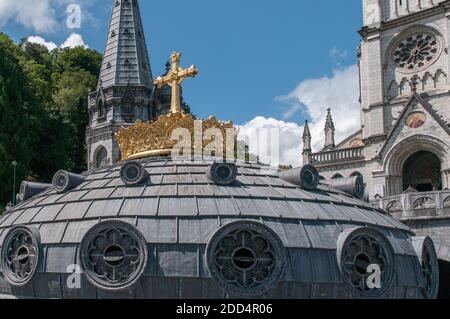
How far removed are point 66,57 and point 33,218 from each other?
276ft

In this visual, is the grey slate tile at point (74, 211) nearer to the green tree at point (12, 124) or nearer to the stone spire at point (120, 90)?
the green tree at point (12, 124)

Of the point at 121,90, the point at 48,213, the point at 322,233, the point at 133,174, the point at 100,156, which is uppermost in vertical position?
the point at 121,90

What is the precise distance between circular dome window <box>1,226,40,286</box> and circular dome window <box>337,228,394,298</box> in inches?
236

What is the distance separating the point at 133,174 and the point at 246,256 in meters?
3.39

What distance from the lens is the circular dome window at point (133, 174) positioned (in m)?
13.9

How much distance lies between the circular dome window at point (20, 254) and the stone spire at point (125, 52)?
5598 centimetres

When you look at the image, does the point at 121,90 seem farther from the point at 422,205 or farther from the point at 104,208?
the point at 104,208

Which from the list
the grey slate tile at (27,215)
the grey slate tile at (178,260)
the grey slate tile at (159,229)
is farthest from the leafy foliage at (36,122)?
the grey slate tile at (178,260)

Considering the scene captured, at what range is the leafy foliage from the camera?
1841 inches

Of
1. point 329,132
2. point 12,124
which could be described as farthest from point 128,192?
point 329,132

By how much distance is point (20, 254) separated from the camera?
13.4 meters

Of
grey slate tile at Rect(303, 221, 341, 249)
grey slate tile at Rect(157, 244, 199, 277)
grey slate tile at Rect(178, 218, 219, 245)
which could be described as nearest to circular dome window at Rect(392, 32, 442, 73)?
grey slate tile at Rect(303, 221, 341, 249)
